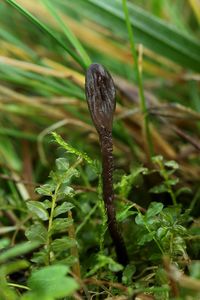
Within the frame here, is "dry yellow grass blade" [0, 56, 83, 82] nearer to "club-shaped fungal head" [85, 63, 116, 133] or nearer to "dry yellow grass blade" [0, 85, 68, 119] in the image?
"dry yellow grass blade" [0, 85, 68, 119]

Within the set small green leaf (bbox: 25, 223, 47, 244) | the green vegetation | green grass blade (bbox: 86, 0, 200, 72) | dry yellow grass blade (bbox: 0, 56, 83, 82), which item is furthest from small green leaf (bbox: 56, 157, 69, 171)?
green grass blade (bbox: 86, 0, 200, 72)

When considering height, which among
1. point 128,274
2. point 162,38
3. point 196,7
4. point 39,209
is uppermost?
point 196,7

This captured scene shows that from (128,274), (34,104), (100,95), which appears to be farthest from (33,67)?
(128,274)

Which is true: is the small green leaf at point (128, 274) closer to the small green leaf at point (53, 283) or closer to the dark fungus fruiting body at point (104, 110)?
the dark fungus fruiting body at point (104, 110)

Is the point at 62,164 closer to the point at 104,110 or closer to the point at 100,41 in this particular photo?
the point at 104,110

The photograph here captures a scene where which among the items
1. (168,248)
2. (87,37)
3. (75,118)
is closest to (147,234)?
(168,248)

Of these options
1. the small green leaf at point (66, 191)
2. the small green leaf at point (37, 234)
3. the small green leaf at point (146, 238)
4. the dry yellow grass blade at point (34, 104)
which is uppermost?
the dry yellow grass blade at point (34, 104)

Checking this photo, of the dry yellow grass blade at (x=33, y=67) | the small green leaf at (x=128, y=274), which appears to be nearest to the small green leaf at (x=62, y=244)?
the small green leaf at (x=128, y=274)
